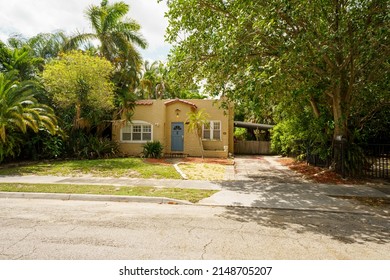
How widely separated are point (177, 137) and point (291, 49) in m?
13.6

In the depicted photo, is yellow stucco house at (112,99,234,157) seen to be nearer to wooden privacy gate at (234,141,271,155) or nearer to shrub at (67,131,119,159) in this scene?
shrub at (67,131,119,159)

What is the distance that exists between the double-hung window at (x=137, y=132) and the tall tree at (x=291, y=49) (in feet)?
30.3

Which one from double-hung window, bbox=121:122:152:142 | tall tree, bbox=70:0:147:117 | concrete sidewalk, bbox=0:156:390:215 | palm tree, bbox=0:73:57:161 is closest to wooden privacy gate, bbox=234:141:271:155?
double-hung window, bbox=121:122:152:142

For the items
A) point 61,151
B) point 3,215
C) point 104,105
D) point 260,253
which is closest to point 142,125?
point 104,105

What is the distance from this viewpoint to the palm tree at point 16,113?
12398mm

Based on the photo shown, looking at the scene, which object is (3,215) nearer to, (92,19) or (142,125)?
(142,125)

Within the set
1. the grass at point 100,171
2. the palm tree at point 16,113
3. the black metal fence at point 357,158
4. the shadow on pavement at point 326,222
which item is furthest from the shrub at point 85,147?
the black metal fence at point 357,158

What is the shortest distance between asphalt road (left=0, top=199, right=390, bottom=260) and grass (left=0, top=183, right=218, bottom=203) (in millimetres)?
940

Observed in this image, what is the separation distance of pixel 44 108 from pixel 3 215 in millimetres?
11165

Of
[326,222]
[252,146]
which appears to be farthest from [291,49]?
[252,146]

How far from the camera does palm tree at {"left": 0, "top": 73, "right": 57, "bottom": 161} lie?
40.7 feet

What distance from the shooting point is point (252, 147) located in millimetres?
25281
